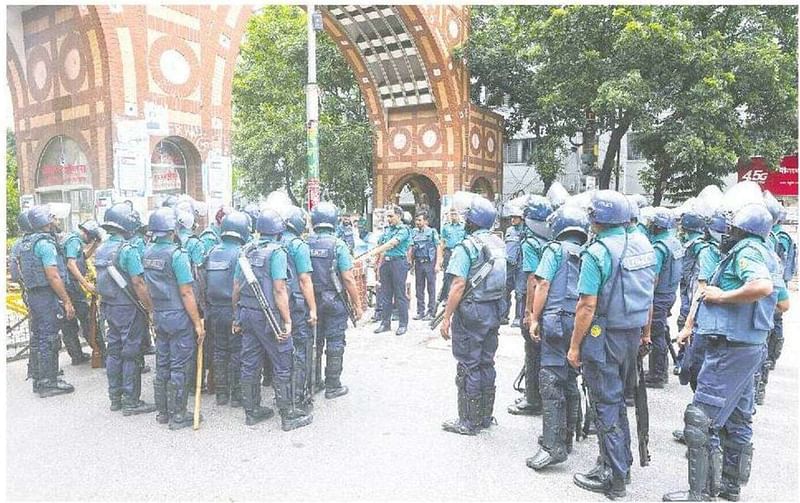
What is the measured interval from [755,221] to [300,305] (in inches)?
142

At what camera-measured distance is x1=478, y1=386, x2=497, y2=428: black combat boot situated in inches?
190

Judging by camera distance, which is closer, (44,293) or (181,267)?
(181,267)

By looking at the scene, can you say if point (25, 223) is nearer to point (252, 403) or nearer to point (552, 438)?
point (252, 403)

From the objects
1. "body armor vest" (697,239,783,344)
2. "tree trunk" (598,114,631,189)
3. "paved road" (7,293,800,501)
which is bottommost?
"paved road" (7,293,800,501)

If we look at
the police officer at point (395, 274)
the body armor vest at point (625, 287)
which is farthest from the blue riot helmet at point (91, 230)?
the body armor vest at point (625, 287)

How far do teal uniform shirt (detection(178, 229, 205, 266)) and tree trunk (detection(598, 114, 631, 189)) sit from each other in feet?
48.4

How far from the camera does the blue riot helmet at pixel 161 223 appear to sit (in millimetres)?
4961

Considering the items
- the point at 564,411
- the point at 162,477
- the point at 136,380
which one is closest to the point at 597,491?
the point at 564,411

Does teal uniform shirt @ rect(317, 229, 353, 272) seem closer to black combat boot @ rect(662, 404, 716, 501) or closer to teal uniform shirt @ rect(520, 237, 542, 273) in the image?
teal uniform shirt @ rect(520, 237, 542, 273)

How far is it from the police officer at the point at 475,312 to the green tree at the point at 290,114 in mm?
16060

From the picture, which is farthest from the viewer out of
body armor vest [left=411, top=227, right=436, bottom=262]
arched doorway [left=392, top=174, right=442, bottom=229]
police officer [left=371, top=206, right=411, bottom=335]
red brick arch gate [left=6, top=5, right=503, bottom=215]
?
arched doorway [left=392, top=174, right=442, bottom=229]

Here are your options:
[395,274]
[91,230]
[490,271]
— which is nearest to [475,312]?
[490,271]

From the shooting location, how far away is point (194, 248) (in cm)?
595

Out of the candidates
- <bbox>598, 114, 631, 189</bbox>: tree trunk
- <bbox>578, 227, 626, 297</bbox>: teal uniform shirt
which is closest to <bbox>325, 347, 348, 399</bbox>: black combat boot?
<bbox>578, 227, 626, 297</bbox>: teal uniform shirt
